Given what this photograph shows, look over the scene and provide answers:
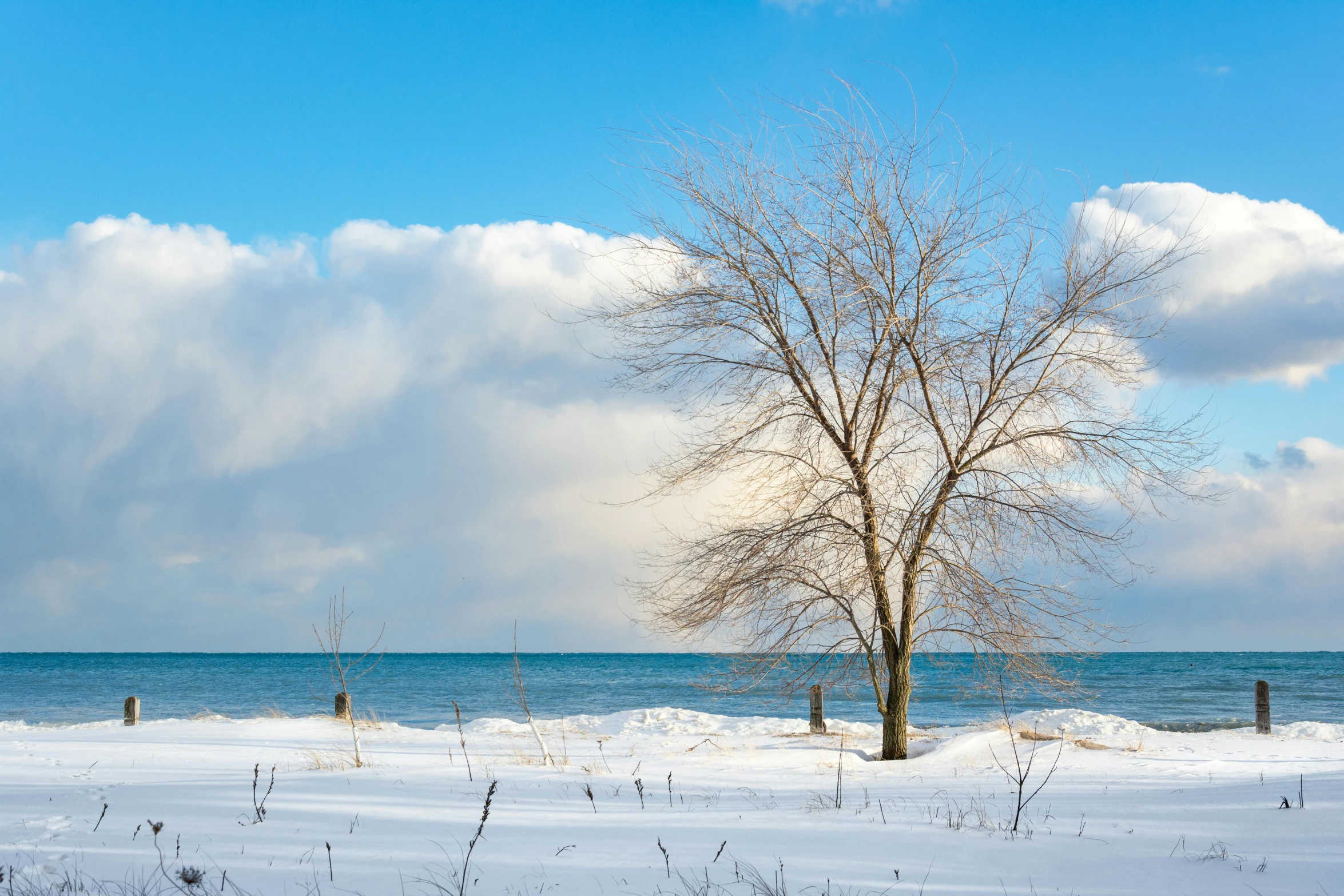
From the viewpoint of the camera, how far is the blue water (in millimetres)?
26469

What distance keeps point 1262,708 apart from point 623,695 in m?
25.6

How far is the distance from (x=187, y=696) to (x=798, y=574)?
3769 centimetres

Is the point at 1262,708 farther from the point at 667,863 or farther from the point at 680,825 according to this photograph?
the point at 667,863

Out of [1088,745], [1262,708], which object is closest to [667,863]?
[1088,745]

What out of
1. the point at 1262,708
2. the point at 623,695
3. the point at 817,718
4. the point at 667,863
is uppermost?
the point at 667,863

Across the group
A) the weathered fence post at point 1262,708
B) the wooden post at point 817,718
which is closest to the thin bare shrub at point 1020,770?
the wooden post at point 817,718

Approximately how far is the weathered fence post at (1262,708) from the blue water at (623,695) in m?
3.20

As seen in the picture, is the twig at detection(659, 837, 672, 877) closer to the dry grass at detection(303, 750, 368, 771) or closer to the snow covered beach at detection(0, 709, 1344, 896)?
the snow covered beach at detection(0, 709, 1344, 896)

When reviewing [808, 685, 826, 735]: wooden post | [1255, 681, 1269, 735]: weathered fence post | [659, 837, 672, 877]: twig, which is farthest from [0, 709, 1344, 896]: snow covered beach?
[1255, 681, 1269, 735]: weathered fence post

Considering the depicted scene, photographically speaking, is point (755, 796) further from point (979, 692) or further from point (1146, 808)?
point (979, 692)

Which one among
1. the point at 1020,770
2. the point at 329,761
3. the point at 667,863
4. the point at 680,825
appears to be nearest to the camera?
the point at 667,863

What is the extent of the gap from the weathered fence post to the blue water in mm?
3204

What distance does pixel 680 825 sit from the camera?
600 cm

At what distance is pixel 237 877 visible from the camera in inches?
191
